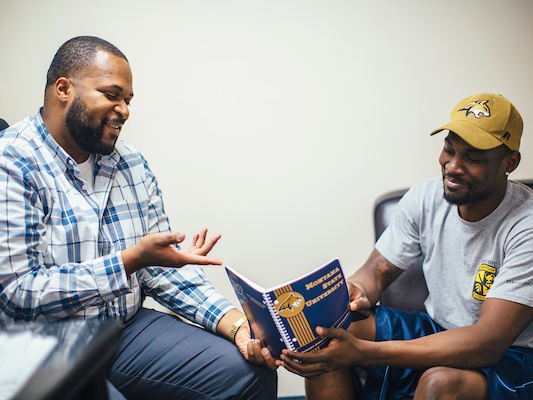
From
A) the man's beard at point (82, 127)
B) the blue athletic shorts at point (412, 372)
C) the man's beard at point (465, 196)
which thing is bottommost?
the blue athletic shorts at point (412, 372)

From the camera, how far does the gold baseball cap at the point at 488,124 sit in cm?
133

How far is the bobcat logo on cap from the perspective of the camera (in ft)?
4.47

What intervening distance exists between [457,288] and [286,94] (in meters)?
0.87

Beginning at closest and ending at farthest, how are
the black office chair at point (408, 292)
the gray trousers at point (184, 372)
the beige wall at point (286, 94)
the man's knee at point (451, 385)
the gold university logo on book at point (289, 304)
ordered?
the gold university logo on book at point (289, 304)
the man's knee at point (451, 385)
the gray trousers at point (184, 372)
the black office chair at point (408, 292)
the beige wall at point (286, 94)

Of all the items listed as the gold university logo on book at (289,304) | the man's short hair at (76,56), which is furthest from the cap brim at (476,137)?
the man's short hair at (76,56)

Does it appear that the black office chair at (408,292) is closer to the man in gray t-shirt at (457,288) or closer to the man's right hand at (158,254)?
the man in gray t-shirt at (457,288)

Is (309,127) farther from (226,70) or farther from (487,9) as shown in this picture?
(487,9)

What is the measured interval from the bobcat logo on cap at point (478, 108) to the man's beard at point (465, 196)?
198mm

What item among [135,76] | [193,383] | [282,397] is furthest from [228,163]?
[282,397]

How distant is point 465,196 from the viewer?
1.38m

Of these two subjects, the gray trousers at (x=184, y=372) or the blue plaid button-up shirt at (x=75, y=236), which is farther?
the gray trousers at (x=184, y=372)

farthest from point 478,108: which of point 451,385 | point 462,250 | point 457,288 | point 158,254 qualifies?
point 158,254

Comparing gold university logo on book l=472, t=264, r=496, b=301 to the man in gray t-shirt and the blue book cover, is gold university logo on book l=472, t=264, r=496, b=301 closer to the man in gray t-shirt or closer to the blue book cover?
the man in gray t-shirt

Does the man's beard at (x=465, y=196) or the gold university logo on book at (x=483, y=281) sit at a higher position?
the man's beard at (x=465, y=196)
